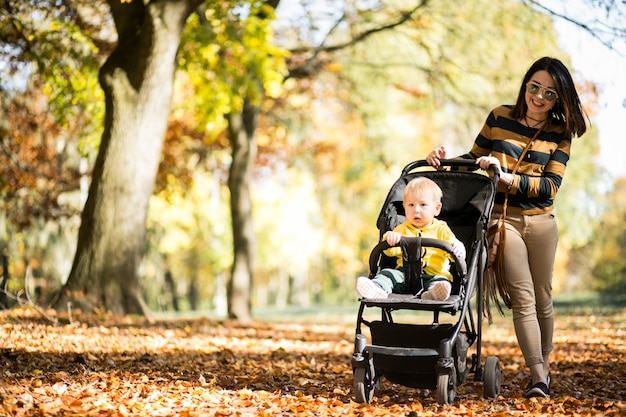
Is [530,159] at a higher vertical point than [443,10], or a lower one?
lower

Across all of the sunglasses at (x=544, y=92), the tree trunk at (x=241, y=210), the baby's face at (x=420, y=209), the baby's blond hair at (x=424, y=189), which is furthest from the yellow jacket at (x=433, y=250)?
the tree trunk at (x=241, y=210)

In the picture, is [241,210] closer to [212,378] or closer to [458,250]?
[212,378]

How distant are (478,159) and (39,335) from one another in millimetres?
4575

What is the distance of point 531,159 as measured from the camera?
5309 mm

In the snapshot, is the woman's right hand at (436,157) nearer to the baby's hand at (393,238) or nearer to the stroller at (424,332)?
the stroller at (424,332)

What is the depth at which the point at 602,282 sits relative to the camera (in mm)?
24906


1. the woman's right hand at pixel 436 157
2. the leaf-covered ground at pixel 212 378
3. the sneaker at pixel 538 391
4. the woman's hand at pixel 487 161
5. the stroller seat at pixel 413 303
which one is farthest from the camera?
the woman's right hand at pixel 436 157

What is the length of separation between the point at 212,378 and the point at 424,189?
2.18 meters

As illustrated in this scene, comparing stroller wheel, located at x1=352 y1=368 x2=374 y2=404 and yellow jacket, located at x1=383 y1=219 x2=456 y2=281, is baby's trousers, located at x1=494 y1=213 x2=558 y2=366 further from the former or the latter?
stroller wheel, located at x1=352 y1=368 x2=374 y2=404

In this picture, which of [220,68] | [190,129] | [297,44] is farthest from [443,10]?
[190,129]

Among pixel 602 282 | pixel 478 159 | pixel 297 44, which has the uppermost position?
pixel 297 44

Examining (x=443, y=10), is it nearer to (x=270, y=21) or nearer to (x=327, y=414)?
(x=270, y=21)

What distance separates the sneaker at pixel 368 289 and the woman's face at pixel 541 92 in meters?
1.77

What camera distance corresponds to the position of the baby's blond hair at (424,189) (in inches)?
200
